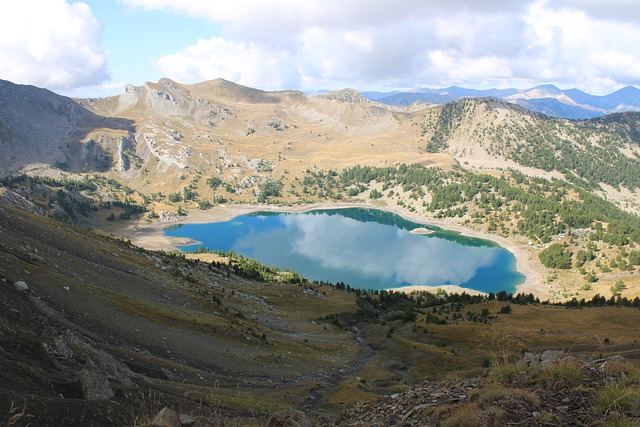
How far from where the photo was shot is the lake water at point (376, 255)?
132 m

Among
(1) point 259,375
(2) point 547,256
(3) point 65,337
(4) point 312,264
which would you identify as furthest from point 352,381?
(2) point 547,256

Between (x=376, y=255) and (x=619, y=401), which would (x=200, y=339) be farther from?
(x=376, y=255)

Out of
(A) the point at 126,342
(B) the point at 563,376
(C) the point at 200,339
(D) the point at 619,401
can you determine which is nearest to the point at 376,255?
(C) the point at 200,339

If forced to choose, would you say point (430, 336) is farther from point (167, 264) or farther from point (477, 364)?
point (167, 264)

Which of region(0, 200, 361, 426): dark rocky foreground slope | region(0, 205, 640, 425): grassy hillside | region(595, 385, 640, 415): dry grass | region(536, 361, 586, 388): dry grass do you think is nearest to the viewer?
region(595, 385, 640, 415): dry grass

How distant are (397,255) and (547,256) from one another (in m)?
56.0

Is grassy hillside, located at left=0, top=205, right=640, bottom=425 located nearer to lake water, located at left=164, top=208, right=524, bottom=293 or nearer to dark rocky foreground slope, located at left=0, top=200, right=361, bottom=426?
dark rocky foreground slope, located at left=0, top=200, right=361, bottom=426

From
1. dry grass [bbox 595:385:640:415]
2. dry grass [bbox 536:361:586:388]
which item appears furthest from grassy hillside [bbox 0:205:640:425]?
dry grass [bbox 595:385:640:415]

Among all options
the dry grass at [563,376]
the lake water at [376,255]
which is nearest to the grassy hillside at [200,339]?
the dry grass at [563,376]

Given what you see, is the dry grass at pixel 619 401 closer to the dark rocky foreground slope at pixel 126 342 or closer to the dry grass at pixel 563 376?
the dry grass at pixel 563 376

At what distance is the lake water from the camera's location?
132m

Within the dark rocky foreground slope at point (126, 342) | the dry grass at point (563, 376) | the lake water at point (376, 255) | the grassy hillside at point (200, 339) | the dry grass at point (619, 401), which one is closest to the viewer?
the dry grass at point (619, 401)

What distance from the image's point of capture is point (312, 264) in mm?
144750

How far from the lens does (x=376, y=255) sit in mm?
156000
